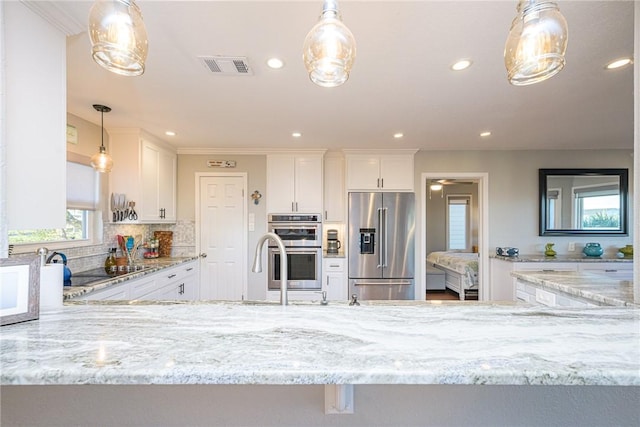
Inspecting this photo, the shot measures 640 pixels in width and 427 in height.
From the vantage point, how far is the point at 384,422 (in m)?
0.85

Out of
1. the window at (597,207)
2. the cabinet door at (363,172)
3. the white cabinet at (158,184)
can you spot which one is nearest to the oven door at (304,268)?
the cabinet door at (363,172)

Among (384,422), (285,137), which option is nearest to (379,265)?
(285,137)

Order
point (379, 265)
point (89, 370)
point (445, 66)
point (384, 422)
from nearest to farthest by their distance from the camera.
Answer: point (89, 370), point (384, 422), point (445, 66), point (379, 265)

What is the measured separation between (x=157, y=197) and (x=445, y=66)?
3.47m

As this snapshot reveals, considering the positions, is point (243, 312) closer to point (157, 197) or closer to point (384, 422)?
point (384, 422)

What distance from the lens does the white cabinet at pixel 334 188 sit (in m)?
4.42

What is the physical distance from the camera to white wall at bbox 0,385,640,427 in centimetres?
83

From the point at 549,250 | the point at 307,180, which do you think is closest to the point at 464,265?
the point at 549,250

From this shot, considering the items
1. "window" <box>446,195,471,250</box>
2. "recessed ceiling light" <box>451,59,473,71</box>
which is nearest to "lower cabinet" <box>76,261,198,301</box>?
"recessed ceiling light" <box>451,59,473,71</box>

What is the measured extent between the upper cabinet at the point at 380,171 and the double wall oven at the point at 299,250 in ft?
2.52

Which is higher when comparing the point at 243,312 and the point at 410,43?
the point at 410,43

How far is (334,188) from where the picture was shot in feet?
Result: 14.6

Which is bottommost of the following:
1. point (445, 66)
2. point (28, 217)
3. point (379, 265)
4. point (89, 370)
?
point (379, 265)

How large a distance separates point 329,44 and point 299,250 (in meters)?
3.40
